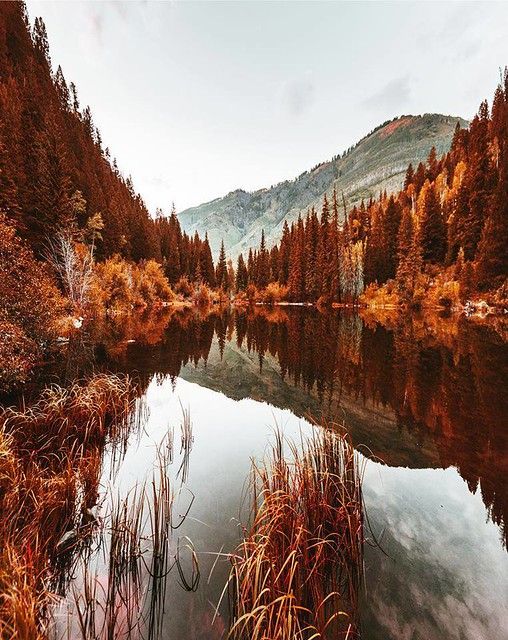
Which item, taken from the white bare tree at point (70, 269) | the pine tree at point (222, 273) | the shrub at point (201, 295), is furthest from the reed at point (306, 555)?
the pine tree at point (222, 273)

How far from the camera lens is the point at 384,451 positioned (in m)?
7.09

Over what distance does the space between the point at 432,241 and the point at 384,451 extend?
49.9 meters

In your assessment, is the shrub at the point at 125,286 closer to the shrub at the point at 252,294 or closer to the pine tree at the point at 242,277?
the shrub at the point at 252,294

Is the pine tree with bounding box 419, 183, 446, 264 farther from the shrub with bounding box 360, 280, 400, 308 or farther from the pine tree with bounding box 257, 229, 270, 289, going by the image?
the pine tree with bounding box 257, 229, 270, 289

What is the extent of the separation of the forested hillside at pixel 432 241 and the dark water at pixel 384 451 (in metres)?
23.7

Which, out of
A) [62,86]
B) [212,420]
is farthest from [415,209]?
[62,86]

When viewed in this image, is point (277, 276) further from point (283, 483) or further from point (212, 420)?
point (283, 483)

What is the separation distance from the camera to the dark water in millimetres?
3352

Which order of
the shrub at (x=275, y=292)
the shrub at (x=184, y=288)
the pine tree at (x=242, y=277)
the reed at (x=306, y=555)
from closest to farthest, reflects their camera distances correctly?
the reed at (x=306, y=555), the shrub at (x=184, y=288), the shrub at (x=275, y=292), the pine tree at (x=242, y=277)

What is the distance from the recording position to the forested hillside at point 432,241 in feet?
118

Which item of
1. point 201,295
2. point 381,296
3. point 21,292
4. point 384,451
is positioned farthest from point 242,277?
point 384,451

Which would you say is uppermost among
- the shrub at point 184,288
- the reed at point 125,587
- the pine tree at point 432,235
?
the pine tree at point 432,235

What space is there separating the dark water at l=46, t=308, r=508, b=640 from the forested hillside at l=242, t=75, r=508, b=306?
23682mm

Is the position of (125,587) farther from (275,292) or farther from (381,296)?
(275,292)
